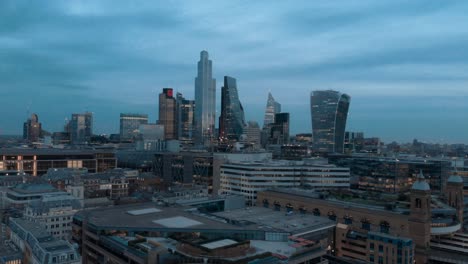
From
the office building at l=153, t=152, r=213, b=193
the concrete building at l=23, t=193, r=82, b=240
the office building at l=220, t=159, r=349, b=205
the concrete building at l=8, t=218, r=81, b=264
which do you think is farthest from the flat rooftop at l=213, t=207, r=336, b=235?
the office building at l=153, t=152, r=213, b=193

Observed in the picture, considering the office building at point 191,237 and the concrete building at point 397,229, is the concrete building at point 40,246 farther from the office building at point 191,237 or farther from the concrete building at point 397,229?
the concrete building at point 397,229

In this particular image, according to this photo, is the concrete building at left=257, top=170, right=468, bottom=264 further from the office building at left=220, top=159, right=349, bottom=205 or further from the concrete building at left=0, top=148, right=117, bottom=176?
the concrete building at left=0, top=148, right=117, bottom=176

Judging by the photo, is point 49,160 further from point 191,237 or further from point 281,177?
point 191,237

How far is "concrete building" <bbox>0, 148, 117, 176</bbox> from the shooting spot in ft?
541

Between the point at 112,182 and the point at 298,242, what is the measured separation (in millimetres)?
84307

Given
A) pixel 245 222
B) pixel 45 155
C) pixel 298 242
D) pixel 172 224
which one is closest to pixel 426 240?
pixel 298 242

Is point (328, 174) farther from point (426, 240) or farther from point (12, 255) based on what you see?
point (12, 255)

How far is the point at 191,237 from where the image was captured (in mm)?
57344

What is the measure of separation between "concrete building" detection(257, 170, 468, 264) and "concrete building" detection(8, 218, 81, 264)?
46.0m

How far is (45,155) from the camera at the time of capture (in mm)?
171000

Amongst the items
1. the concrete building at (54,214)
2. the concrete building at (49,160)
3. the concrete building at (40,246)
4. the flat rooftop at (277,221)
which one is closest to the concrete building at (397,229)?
the flat rooftop at (277,221)

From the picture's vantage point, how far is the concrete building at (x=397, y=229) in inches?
2618

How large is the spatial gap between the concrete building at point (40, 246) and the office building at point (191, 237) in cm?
599

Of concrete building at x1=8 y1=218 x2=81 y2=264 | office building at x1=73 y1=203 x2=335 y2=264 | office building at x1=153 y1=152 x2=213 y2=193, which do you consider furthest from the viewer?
office building at x1=153 y1=152 x2=213 y2=193
